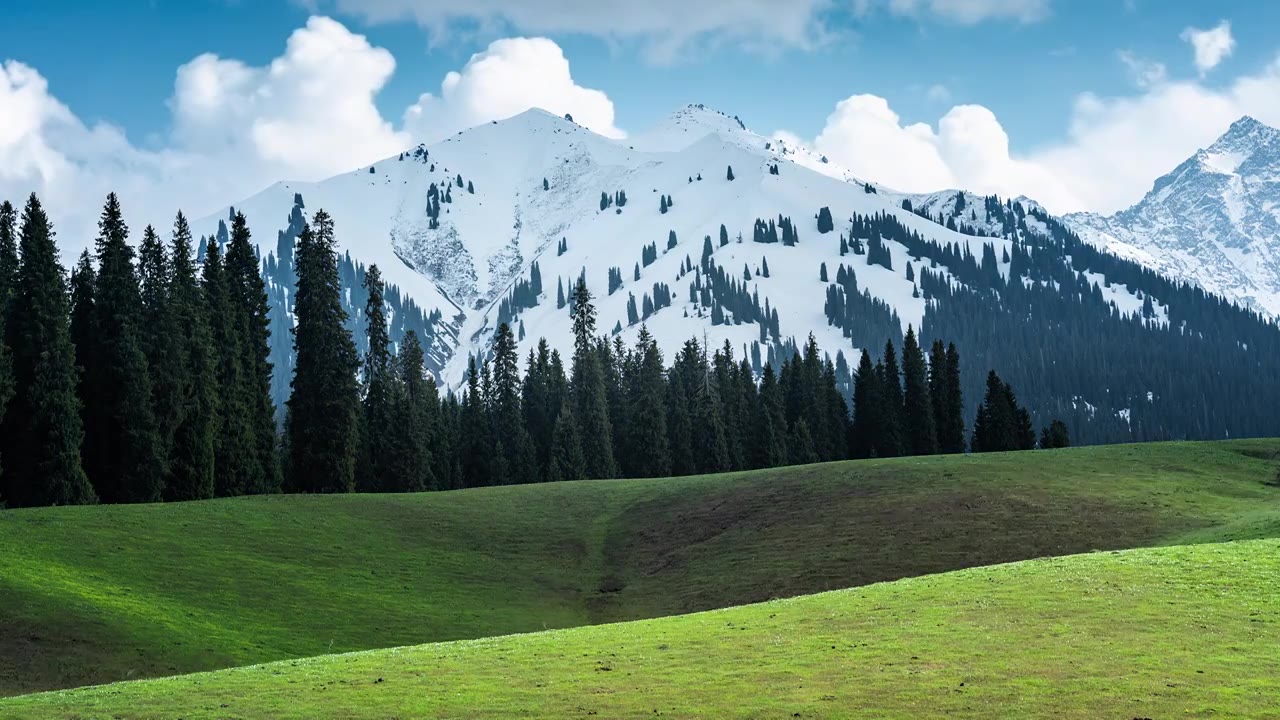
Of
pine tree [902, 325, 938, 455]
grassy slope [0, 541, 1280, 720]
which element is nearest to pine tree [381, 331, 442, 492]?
pine tree [902, 325, 938, 455]

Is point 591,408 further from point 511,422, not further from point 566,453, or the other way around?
point 511,422

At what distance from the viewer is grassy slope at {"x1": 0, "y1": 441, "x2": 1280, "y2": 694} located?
4353 centimetres

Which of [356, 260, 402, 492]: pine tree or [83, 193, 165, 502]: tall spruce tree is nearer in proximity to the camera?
[83, 193, 165, 502]: tall spruce tree

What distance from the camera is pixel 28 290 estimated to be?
2736 inches

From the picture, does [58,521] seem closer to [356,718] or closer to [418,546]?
[418,546]

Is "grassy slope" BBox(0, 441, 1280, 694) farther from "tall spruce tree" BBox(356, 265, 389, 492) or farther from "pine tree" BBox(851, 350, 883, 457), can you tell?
"pine tree" BBox(851, 350, 883, 457)

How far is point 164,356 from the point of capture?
75.1 m

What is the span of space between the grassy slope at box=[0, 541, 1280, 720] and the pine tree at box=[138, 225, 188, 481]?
4516 centimetres

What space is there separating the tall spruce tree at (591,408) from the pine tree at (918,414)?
3671 centimetres

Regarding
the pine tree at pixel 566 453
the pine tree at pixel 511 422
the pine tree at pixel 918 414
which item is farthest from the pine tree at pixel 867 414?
the pine tree at pixel 511 422

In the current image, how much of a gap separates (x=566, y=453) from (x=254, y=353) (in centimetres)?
4115

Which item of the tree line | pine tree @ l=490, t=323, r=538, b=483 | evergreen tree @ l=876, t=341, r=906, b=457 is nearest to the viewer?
the tree line

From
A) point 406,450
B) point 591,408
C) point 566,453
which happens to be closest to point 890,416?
point 591,408

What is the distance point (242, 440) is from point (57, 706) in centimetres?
5852
